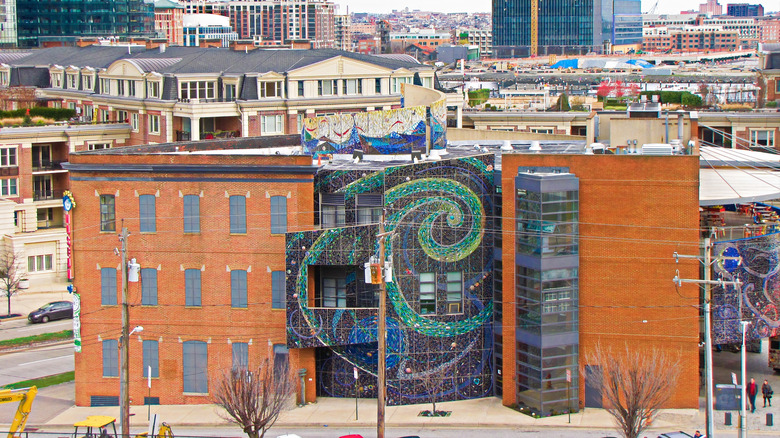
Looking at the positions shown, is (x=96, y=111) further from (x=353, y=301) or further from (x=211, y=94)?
(x=353, y=301)

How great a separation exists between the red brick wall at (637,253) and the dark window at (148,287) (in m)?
15.1

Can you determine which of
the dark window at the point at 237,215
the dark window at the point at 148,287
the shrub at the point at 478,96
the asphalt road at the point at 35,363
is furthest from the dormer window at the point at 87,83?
the dark window at the point at 237,215

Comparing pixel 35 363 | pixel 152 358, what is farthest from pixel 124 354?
pixel 35 363

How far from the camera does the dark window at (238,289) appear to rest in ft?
156

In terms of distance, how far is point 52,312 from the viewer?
6888cm

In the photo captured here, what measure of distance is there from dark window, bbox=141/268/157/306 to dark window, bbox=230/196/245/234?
389 centimetres

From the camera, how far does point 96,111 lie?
9750cm

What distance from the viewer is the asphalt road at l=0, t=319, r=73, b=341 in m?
65.2

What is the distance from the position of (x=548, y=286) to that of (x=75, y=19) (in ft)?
507

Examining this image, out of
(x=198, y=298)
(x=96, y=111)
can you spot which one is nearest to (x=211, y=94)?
(x=96, y=111)

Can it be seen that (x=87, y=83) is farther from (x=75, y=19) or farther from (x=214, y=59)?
(x=75, y=19)

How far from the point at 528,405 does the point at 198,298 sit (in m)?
13.8

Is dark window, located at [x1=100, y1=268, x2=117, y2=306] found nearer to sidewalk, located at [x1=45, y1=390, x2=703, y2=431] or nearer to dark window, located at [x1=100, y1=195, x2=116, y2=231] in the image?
dark window, located at [x1=100, y1=195, x2=116, y2=231]

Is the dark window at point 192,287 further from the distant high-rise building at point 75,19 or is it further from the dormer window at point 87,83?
the distant high-rise building at point 75,19
